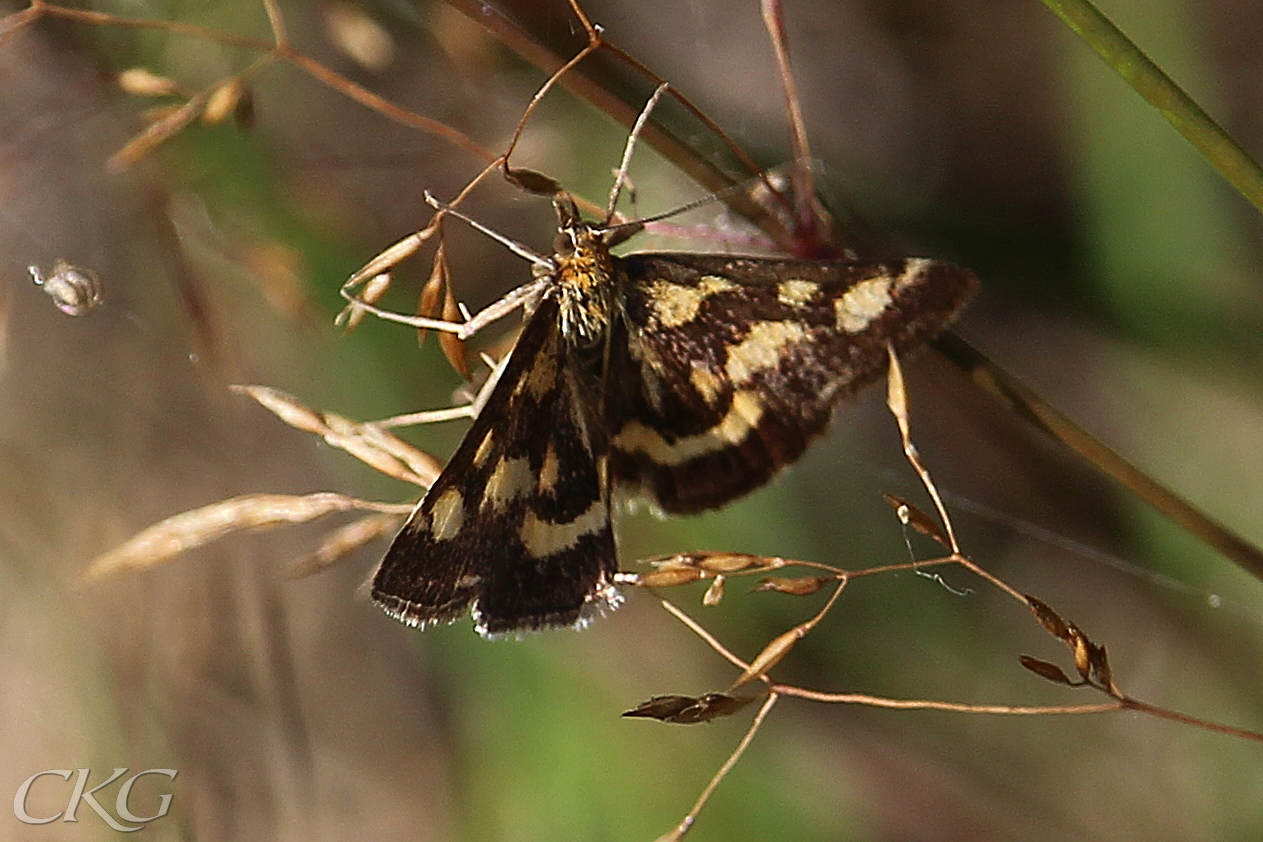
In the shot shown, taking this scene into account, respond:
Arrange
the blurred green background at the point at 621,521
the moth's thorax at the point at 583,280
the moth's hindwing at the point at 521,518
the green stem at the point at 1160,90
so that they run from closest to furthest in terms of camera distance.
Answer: the green stem at the point at 1160,90, the moth's hindwing at the point at 521,518, the moth's thorax at the point at 583,280, the blurred green background at the point at 621,521

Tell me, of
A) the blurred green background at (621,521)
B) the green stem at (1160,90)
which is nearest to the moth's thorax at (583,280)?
the blurred green background at (621,521)

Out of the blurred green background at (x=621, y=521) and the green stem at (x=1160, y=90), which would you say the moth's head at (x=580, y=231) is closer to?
the blurred green background at (x=621, y=521)

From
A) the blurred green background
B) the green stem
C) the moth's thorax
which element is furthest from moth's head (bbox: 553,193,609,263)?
the green stem

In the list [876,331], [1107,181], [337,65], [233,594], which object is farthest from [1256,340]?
[233,594]

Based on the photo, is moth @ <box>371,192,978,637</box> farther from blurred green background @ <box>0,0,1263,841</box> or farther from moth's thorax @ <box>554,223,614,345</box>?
blurred green background @ <box>0,0,1263,841</box>

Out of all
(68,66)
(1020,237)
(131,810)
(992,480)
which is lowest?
(131,810)

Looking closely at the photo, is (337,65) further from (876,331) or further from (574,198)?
(876,331)

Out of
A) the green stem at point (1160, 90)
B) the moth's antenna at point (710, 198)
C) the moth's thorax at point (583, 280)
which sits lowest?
the moth's thorax at point (583, 280)
